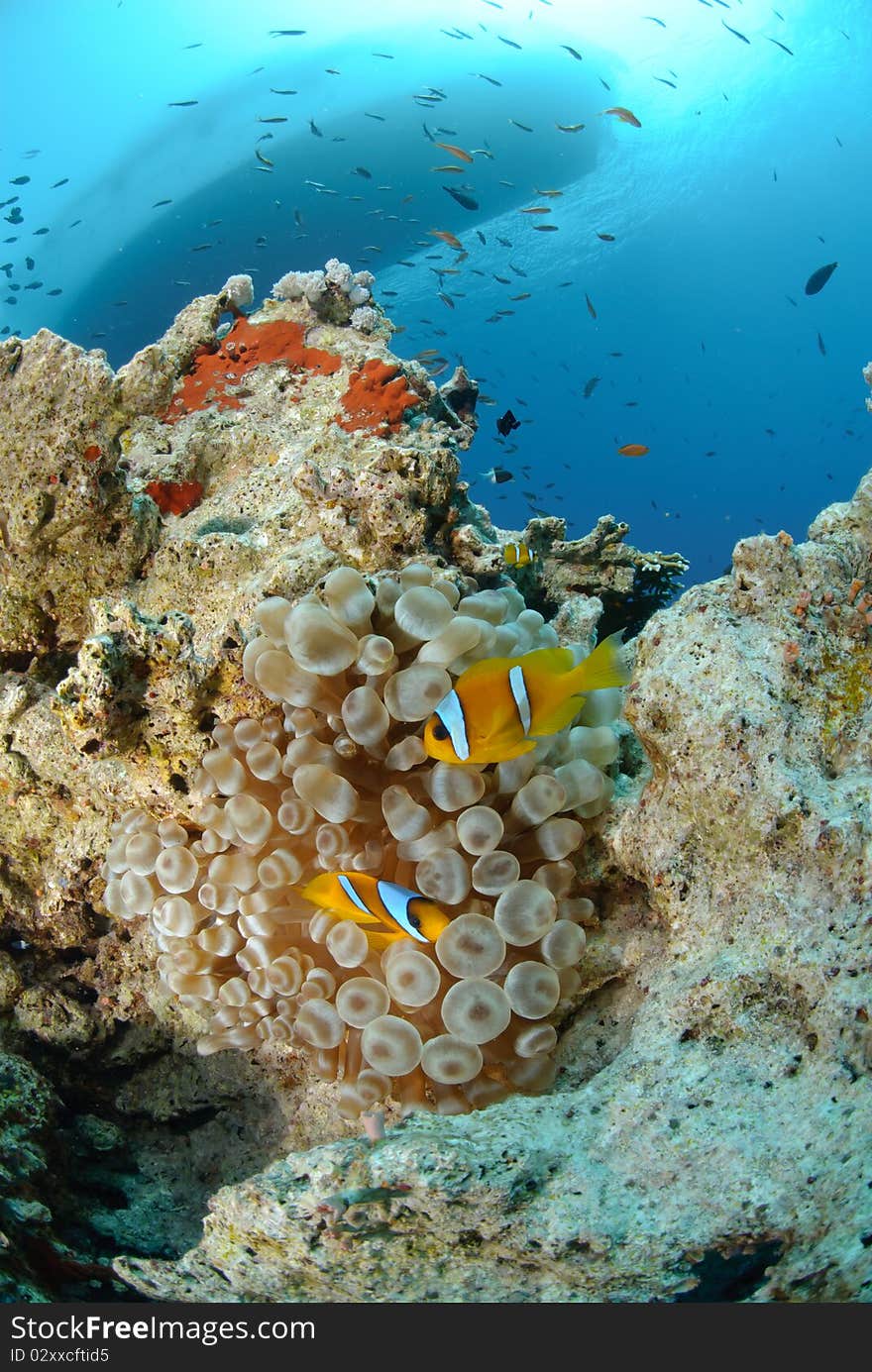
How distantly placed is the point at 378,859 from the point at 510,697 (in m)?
0.67

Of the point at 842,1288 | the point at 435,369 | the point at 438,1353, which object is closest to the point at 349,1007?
the point at 438,1353

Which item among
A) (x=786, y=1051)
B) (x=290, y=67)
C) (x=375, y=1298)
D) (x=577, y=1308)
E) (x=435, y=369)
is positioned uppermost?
(x=290, y=67)

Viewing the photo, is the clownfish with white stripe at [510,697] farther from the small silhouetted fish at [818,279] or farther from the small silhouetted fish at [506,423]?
the small silhouetted fish at [818,279]

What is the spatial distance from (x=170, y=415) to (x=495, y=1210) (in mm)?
3966

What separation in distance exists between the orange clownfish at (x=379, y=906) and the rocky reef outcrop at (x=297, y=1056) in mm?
416

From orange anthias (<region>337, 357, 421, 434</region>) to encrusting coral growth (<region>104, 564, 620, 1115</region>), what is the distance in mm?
1498

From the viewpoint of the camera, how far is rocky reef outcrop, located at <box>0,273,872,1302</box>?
135 centimetres

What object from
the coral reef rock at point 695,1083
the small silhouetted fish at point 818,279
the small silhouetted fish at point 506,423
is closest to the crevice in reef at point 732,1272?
the coral reef rock at point 695,1083

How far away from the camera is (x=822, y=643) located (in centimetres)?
199

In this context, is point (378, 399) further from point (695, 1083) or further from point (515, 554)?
point (695, 1083)

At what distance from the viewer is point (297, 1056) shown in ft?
7.73

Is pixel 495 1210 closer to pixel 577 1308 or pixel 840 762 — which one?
pixel 577 1308

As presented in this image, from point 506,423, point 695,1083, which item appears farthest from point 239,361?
point 695,1083

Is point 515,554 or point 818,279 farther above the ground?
point 515,554
